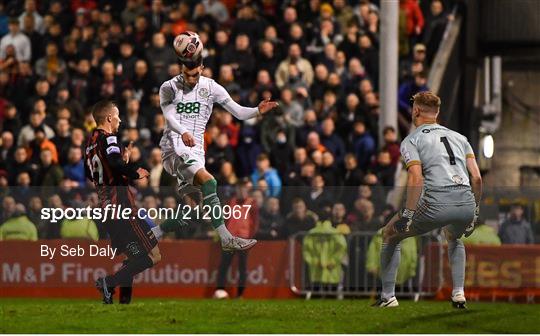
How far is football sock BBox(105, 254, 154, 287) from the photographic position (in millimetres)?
18578

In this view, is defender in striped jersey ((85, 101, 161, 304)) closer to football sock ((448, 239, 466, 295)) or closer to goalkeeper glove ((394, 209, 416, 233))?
goalkeeper glove ((394, 209, 416, 233))

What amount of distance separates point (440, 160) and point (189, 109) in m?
2.47

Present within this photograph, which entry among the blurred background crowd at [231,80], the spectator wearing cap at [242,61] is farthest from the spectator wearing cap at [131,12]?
the spectator wearing cap at [242,61]

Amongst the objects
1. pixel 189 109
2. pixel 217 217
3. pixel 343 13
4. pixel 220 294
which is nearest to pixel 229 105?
pixel 189 109

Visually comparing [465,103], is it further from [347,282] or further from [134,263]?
[134,263]

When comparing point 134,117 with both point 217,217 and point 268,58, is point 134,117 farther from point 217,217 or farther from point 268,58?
point 217,217

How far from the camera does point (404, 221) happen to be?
18391 mm

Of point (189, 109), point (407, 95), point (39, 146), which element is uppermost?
point (407, 95)

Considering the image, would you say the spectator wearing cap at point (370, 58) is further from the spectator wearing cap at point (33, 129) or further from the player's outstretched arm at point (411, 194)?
the player's outstretched arm at point (411, 194)

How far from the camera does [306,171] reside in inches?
1073

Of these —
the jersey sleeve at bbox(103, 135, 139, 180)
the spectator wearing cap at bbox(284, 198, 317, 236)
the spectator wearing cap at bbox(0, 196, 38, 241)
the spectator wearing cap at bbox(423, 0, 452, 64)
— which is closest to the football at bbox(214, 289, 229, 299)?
the spectator wearing cap at bbox(284, 198, 317, 236)

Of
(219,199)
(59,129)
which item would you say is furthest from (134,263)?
(59,129)

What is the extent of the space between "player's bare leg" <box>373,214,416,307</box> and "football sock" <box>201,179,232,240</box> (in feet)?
5.21

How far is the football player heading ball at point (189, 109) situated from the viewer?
17.8 metres
